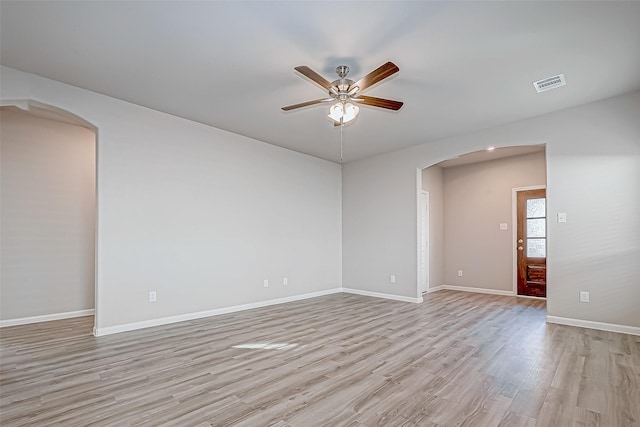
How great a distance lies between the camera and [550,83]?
3.55m

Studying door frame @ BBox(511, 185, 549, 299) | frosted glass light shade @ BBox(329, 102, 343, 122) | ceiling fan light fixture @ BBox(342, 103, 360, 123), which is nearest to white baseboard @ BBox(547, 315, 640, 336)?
door frame @ BBox(511, 185, 549, 299)

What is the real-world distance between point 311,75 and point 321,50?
1.23 feet

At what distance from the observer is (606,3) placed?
2.34 meters

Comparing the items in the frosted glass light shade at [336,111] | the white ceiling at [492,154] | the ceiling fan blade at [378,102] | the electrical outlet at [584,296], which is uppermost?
the white ceiling at [492,154]

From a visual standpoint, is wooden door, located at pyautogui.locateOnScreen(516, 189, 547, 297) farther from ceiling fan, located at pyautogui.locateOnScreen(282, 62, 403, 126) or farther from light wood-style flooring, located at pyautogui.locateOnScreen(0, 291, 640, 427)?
ceiling fan, located at pyautogui.locateOnScreen(282, 62, 403, 126)

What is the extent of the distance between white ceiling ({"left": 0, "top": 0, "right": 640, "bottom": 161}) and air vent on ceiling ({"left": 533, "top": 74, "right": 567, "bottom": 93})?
82 mm

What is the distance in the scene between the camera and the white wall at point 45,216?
4.43 meters

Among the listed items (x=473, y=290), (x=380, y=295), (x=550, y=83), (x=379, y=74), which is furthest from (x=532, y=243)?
(x=379, y=74)

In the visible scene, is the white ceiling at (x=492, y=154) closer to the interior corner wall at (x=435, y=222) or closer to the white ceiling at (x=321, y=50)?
the interior corner wall at (x=435, y=222)

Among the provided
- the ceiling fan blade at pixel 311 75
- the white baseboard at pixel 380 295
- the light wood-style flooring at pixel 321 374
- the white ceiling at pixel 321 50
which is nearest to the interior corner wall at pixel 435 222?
the white baseboard at pixel 380 295

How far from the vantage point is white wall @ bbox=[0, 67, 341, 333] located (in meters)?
3.89

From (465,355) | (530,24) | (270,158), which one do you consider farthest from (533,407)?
(270,158)

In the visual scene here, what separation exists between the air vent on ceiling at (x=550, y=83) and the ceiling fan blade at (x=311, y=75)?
8.01 feet

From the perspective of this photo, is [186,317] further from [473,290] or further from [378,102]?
[473,290]
